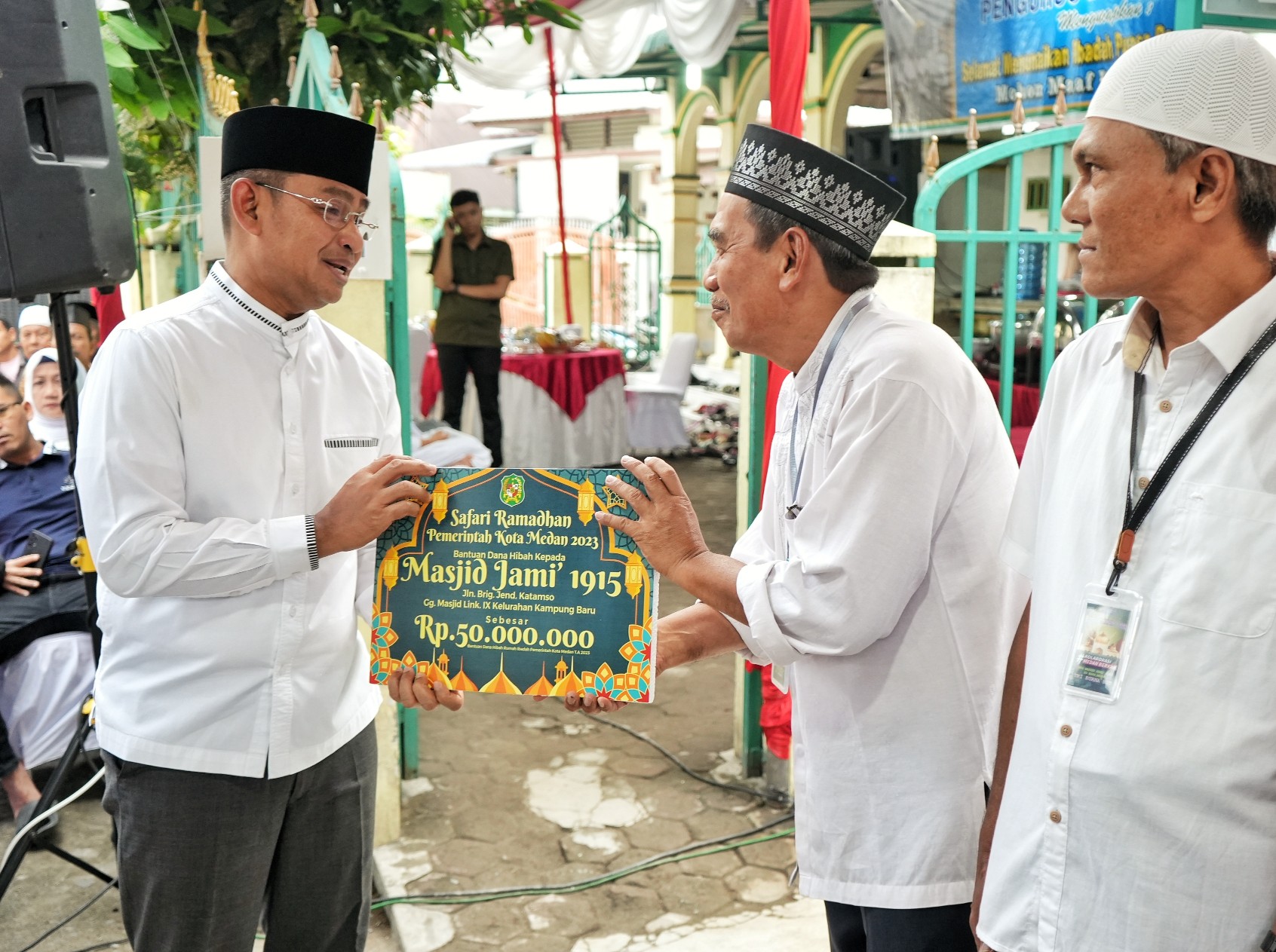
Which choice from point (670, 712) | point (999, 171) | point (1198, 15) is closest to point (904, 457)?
point (1198, 15)

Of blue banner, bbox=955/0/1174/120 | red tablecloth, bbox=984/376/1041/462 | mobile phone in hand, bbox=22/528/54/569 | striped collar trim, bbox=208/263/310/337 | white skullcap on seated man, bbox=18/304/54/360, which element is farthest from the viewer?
white skullcap on seated man, bbox=18/304/54/360

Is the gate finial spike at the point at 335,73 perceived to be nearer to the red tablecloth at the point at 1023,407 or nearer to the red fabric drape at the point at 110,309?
the red fabric drape at the point at 110,309

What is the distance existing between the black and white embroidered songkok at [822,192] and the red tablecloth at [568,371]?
23.2ft

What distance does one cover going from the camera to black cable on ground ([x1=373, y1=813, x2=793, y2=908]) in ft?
11.4

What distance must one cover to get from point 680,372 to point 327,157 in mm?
9285

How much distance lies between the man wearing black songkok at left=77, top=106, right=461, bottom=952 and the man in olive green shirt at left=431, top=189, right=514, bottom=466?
19.9ft

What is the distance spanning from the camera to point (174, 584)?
1.82 meters

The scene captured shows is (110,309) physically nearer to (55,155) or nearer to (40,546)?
(40,546)

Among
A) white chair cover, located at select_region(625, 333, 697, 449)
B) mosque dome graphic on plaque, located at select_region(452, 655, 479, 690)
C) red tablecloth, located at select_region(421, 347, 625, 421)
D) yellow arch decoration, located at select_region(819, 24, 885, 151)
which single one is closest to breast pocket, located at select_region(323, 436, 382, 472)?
mosque dome graphic on plaque, located at select_region(452, 655, 479, 690)

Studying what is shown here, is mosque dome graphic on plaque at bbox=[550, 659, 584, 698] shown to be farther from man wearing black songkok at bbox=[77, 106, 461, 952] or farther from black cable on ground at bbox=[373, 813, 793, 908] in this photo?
black cable on ground at bbox=[373, 813, 793, 908]

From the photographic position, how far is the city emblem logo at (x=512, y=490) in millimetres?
1913

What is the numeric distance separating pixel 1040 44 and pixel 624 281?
13077 millimetres

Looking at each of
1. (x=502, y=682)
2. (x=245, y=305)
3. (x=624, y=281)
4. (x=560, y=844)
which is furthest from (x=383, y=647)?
(x=624, y=281)

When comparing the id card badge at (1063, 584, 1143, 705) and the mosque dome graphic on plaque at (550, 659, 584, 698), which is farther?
the mosque dome graphic on plaque at (550, 659, 584, 698)
